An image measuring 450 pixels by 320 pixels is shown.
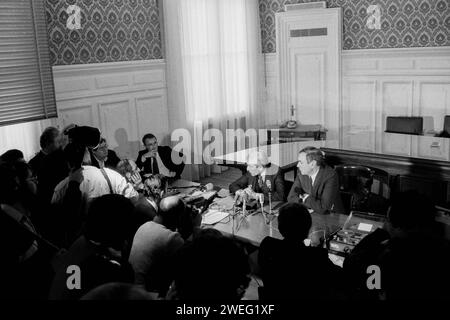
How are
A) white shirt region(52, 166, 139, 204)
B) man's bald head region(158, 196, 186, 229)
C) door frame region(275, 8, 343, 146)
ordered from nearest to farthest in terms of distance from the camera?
man's bald head region(158, 196, 186, 229) < white shirt region(52, 166, 139, 204) < door frame region(275, 8, 343, 146)

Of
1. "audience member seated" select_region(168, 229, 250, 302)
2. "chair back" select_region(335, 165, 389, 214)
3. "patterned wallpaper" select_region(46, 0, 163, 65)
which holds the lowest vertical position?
"chair back" select_region(335, 165, 389, 214)

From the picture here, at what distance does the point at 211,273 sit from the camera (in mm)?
1683

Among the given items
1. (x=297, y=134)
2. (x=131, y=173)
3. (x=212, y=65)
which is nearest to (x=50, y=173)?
(x=131, y=173)

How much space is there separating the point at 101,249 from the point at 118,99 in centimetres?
428

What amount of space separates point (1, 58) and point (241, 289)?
13.8 feet

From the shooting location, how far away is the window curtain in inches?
270

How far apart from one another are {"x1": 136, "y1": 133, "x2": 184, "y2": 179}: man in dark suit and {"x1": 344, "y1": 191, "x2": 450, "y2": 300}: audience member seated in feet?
10.6

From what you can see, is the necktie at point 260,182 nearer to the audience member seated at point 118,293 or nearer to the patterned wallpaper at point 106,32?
the patterned wallpaper at point 106,32

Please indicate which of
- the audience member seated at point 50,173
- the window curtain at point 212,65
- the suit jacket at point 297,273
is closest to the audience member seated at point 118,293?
the suit jacket at point 297,273

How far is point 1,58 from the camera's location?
16.0 feet

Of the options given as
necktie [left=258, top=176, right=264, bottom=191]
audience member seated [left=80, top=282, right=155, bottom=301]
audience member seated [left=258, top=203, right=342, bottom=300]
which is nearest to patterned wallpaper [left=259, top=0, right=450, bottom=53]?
necktie [left=258, top=176, right=264, bottom=191]

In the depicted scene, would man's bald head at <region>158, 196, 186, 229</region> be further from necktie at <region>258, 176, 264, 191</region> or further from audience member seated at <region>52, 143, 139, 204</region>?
necktie at <region>258, 176, 264, 191</region>

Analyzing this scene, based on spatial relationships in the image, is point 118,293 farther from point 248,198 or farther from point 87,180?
point 248,198
